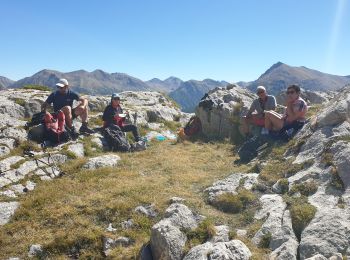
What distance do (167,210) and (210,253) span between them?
2.87 m

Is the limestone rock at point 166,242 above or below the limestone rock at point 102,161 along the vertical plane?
below

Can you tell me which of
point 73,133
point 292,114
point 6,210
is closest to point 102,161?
point 73,133

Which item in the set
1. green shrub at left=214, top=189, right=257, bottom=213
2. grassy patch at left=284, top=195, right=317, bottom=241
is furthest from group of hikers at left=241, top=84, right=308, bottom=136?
grassy patch at left=284, top=195, right=317, bottom=241

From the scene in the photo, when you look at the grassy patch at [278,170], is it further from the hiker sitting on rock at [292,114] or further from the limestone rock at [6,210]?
the limestone rock at [6,210]

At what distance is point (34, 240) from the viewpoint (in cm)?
1195

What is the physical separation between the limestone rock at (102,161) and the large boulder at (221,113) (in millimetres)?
10081

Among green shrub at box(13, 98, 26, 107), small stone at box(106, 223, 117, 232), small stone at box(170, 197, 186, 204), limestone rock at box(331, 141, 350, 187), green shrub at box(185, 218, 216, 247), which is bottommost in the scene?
small stone at box(106, 223, 117, 232)

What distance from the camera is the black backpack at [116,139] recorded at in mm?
22609

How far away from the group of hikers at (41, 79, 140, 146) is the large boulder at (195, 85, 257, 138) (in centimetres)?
623

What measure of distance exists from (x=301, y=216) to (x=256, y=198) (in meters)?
2.57

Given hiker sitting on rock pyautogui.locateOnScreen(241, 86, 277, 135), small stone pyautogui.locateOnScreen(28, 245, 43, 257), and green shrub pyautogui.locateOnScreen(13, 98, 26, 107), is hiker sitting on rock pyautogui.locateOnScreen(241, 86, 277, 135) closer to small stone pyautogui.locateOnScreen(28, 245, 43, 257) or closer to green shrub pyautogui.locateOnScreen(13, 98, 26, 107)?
small stone pyautogui.locateOnScreen(28, 245, 43, 257)

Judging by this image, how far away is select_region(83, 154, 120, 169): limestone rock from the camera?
1855 centimetres

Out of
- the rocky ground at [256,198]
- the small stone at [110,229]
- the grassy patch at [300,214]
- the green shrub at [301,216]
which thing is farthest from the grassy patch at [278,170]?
the small stone at [110,229]

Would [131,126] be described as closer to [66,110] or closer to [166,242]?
[66,110]
